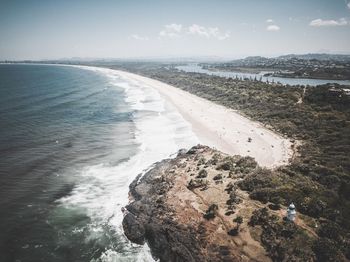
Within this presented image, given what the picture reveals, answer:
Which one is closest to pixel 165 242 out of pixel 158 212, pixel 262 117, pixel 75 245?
pixel 158 212

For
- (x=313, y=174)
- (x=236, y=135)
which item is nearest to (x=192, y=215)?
(x=313, y=174)

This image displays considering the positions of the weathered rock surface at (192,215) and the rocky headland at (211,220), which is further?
the weathered rock surface at (192,215)

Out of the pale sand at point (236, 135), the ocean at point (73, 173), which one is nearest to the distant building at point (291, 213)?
the ocean at point (73, 173)

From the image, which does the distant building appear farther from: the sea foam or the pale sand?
the pale sand

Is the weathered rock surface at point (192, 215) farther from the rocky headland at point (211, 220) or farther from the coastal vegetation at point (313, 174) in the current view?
the coastal vegetation at point (313, 174)

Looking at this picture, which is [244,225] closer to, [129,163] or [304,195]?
[304,195]

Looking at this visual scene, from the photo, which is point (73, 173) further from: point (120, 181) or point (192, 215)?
point (192, 215)
